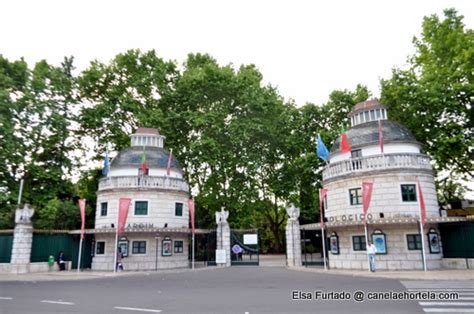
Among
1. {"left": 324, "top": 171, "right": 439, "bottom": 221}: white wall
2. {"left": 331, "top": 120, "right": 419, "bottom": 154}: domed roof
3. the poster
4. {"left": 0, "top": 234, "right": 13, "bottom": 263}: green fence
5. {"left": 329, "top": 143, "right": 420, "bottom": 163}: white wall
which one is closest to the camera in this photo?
{"left": 324, "top": 171, "right": 439, "bottom": 221}: white wall

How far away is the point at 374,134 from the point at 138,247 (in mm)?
23507

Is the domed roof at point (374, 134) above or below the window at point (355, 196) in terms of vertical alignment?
above

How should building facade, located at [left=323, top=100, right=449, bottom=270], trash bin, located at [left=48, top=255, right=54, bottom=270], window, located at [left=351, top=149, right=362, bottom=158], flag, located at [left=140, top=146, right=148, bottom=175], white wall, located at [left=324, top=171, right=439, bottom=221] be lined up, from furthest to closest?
flag, located at [left=140, top=146, right=148, bottom=175], window, located at [left=351, top=149, right=362, bottom=158], trash bin, located at [left=48, top=255, right=54, bottom=270], white wall, located at [left=324, top=171, right=439, bottom=221], building facade, located at [left=323, top=100, right=449, bottom=270]

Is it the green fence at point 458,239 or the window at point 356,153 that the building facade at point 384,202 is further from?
the green fence at point 458,239

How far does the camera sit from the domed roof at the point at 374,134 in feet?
96.9

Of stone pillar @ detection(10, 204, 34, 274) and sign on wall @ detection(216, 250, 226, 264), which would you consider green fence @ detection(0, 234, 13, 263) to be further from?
sign on wall @ detection(216, 250, 226, 264)

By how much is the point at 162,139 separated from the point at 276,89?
60.0 ft

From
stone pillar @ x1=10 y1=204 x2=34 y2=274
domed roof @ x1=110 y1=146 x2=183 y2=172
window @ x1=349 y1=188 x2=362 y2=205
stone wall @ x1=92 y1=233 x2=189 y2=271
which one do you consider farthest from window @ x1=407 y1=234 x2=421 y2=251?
stone pillar @ x1=10 y1=204 x2=34 y2=274

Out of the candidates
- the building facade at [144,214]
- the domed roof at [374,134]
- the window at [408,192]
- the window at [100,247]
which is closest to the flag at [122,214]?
the building facade at [144,214]

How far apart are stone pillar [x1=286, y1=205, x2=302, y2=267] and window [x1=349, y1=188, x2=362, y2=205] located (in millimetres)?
5722

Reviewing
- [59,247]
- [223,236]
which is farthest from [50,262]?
[223,236]

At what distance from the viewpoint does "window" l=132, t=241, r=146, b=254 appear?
31.5 m

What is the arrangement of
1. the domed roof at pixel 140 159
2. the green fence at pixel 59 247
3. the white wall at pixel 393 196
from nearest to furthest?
the white wall at pixel 393 196 < the green fence at pixel 59 247 < the domed roof at pixel 140 159

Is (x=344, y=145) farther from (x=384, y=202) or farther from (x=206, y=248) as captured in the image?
(x=206, y=248)
